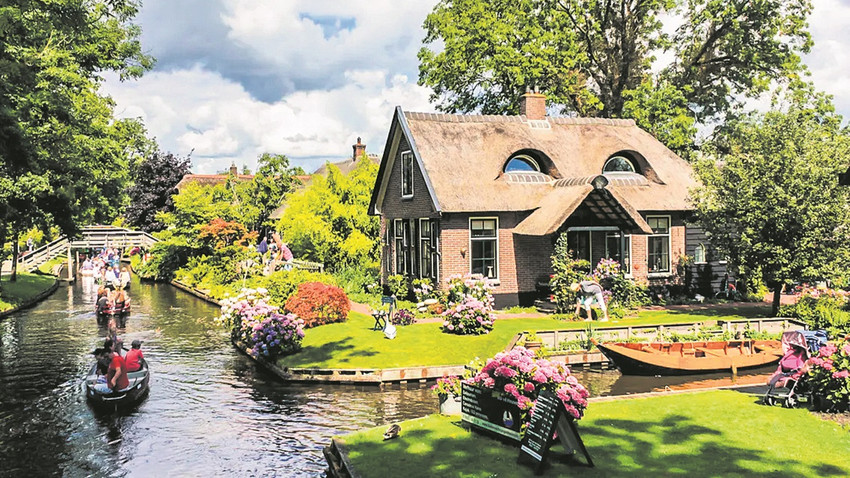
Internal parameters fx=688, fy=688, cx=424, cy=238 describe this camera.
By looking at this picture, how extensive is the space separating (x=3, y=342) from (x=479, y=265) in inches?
677

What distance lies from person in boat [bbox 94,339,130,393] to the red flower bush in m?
7.48

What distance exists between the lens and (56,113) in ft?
86.9

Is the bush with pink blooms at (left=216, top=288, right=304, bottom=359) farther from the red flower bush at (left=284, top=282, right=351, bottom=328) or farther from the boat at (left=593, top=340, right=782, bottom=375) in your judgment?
the boat at (left=593, top=340, right=782, bottom=375)

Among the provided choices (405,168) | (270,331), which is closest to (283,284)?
(270,331)

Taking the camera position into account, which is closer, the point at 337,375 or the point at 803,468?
the point at 803,468

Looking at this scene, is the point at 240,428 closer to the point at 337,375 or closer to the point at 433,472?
the point at 337,375

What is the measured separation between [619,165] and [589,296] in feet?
27.4

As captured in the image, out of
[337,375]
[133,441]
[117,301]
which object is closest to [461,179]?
[337,375]

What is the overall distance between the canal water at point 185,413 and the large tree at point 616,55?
2242 cm

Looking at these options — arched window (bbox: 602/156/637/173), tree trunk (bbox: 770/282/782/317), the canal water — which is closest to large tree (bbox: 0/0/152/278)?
the canal water

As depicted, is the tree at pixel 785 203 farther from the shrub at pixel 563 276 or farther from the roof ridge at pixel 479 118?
the roof ridge at pixel 479 118

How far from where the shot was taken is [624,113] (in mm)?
38156

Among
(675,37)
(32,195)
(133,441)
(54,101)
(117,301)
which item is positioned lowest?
(133,441)

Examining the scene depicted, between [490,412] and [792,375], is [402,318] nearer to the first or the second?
[490,412]
